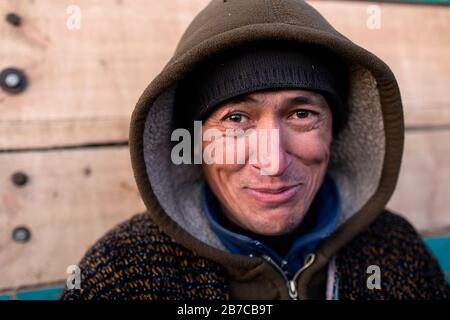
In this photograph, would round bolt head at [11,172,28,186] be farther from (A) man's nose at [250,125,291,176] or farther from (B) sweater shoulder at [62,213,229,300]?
(A) man's nose at [250,125,291,176]

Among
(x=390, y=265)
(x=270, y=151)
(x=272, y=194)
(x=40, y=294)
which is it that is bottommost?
(x=40, y=294)

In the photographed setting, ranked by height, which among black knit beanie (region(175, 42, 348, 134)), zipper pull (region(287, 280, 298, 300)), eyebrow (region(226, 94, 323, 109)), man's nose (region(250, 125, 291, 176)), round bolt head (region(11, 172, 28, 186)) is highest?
black knit beanie (region(175, 42, 348, 134))

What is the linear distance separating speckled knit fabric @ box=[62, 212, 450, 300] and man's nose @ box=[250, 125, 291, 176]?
32 centimetres

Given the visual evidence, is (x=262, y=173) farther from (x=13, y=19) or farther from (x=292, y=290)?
(x=13, y=19)

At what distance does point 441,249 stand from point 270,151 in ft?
4.02

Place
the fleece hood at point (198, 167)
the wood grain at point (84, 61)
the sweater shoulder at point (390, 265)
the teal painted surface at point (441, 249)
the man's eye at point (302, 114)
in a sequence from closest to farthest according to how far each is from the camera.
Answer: the fleece hood at point (198, 167), the man's eye at point (302, 114), the sweater shoulder at point (390, 265), the wood grain at point (84, 61), the teal painted surface at point (441, 249)

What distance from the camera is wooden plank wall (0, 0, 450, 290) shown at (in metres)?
1.37

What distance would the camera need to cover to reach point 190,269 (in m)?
1.16

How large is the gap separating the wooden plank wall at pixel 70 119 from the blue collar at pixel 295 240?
0.39m

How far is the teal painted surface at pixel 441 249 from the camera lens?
6.04ft

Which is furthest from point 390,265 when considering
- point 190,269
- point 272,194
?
point 190,269

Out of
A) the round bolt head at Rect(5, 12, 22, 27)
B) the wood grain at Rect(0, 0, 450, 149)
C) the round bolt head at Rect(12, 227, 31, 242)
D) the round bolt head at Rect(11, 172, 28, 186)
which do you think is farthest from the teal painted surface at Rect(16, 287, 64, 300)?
the round bolt head at Rect(5, 12, 22, 27)

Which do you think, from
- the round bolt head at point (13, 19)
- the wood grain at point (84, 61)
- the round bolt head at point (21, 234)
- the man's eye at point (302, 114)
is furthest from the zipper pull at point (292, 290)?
the round bolt head at point (13, 19)

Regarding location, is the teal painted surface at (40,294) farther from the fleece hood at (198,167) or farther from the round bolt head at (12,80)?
the round bolt head at (12,80)
